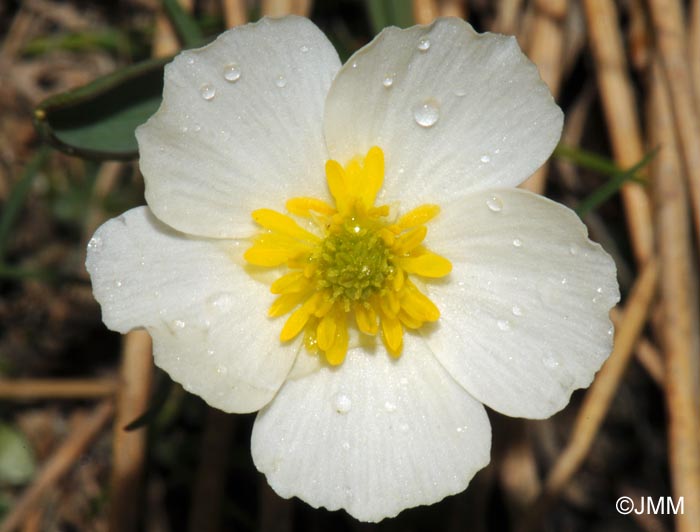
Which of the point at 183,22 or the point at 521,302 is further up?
the point at 183,22

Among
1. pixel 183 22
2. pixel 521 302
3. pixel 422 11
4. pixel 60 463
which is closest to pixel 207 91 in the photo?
pixel 183 22

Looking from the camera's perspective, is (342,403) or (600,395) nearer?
(342,403)

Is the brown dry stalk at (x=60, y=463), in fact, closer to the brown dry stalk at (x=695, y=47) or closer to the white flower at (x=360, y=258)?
the white flower at (x=360, y=258)

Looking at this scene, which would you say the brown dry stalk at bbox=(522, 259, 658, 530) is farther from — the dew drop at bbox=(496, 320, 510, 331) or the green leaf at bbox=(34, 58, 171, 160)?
the green leaf at bbox=(34, 58, 171, 160)

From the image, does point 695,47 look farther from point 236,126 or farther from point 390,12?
point 236,126

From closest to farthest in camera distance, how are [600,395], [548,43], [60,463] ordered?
[600,395], [548,43], [60,463]

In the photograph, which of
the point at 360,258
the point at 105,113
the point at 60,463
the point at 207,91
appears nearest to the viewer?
the point at 207,91

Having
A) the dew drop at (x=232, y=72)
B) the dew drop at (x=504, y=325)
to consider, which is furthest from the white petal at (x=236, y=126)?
the dew drop at (x=504, y=325)
